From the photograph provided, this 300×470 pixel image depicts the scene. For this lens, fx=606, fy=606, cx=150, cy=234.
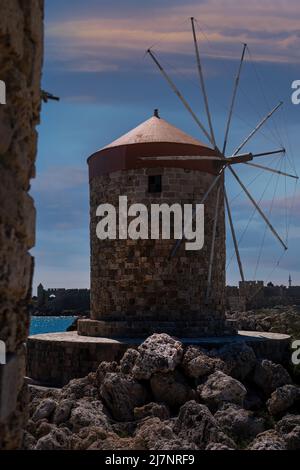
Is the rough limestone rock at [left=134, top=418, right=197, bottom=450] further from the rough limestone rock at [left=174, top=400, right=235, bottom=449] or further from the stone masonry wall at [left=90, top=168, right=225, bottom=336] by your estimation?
the stone masonry wall at [left=90, top=168, right=225, bottom=336]

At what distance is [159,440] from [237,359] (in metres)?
4.56

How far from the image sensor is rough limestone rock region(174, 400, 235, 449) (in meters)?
5.57

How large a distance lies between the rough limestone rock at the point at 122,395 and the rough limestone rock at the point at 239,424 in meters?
1.24

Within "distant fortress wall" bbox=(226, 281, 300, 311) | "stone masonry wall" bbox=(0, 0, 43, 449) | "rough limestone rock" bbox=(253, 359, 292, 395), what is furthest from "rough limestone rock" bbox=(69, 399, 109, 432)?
"distant fortress wall" bbox=(226, 281, 300, 311)

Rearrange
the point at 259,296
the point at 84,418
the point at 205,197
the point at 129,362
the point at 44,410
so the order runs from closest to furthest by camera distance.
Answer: the point at 84,418, the point at 44,410, the point at 129,362, the point at 205,197, the point at 259,296

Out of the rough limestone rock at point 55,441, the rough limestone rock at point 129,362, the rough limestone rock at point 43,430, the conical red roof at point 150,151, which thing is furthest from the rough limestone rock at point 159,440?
the conical red roof at point 150,151

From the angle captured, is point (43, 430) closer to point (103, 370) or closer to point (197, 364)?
point (103, 370)

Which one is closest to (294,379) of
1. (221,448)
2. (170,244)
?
(170,244)

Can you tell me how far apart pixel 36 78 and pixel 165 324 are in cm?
954

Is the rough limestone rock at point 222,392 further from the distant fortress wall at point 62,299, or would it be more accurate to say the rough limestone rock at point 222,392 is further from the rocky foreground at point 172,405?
the distant fortress wall at point 62,299

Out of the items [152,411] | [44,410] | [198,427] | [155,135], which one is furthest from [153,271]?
[198,427]

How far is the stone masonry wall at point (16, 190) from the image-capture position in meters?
2.77

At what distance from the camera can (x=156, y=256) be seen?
1275 cm

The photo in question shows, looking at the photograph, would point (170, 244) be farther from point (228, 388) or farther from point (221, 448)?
point (221, 448)
